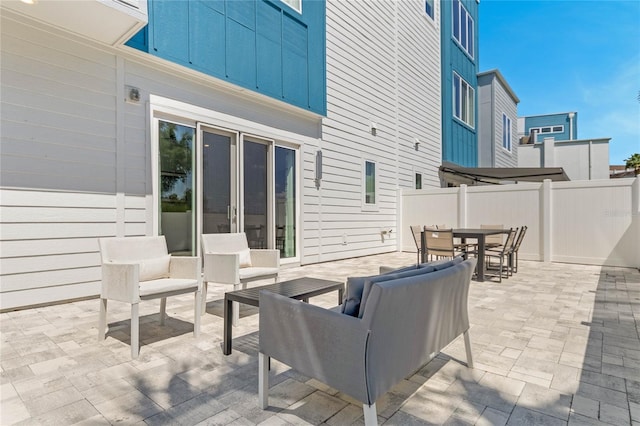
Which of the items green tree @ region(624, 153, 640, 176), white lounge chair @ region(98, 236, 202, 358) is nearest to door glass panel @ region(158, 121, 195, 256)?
white lounge chair @ region(98, 236, 202, 358)

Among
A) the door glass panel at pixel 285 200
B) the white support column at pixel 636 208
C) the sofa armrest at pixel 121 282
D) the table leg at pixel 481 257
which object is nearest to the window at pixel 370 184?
Answer: the door glass panel at pixel 285 200

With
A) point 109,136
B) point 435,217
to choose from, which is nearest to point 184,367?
point 109,136

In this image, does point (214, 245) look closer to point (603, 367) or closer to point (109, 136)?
point (109, 136)

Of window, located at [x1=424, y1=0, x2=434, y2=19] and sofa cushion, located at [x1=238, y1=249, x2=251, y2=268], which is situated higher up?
window, located at [x1=424, y1=0, x2=434, y2=19]

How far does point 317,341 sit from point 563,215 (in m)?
8.08

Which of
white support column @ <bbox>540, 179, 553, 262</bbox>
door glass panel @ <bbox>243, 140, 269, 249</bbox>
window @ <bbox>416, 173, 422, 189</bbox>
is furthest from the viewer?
window @ <bbox>416, 173, 422, 189</bbox>

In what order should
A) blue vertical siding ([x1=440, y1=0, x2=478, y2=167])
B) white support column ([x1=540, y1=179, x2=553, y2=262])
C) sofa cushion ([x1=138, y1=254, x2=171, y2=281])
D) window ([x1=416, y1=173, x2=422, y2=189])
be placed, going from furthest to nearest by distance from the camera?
blue vertical siding ([x1=440, y1=0, x2=478, y2=167]), window ([x1=416, y1=173, x2=422, y2=189]), white support column ([x1=540, y1=179, x2=553, y2=262]), sofa cushion ([x1=138, y1=254, x2=171, y2=281])

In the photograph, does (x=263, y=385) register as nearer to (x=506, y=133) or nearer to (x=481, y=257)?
(x=481, y=257)

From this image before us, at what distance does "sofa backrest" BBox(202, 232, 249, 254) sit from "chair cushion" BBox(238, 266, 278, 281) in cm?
33

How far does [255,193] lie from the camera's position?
6.30 meters

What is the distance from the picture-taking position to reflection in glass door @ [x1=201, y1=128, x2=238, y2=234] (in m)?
5.51

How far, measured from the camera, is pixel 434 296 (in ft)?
6.18

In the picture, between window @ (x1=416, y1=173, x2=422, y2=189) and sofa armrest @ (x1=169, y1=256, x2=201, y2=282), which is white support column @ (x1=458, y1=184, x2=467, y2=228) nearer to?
window @ (x1=416, y1=173, x2=422, y2=189)

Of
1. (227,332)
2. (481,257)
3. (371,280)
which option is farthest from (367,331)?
(481,257)
